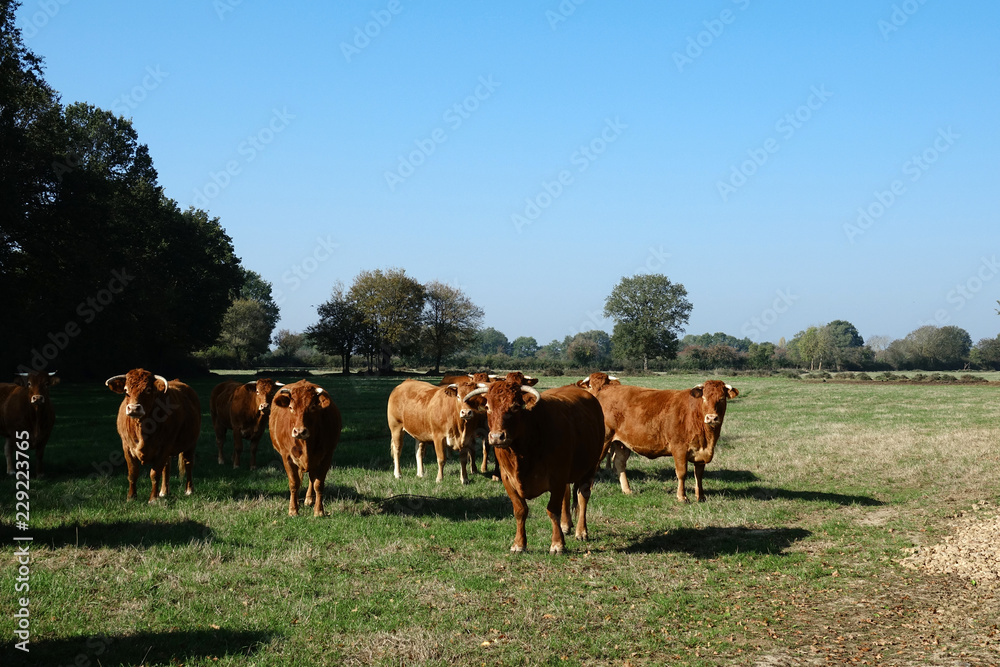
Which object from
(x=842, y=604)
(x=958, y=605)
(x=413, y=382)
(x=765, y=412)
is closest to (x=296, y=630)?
(x=842, y=604)

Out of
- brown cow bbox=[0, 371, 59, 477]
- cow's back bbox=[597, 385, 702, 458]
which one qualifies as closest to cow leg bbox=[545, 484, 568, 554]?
cow's back bbox=[597, 385, 702, 458]

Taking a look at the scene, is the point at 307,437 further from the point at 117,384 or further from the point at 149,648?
the point at 149,648

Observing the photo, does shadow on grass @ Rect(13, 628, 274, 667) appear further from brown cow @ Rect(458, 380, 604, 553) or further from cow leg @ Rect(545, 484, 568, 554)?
cow leg @ Rect(545, 484, 568, 554)

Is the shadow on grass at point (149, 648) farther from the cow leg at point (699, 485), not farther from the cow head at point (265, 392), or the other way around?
the cow head at point (265, 392)

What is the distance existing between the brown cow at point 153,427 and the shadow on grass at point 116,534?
144 centimetres

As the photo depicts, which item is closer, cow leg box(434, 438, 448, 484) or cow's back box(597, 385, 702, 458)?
cow's back box(597, 385, 702, 458)

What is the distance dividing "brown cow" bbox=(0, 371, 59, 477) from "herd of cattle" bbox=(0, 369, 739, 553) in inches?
0.8

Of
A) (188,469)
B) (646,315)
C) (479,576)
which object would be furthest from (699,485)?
(646,315)

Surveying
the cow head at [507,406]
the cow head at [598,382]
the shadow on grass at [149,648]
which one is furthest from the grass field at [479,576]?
the cow head at [598,382]

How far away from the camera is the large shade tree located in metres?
103

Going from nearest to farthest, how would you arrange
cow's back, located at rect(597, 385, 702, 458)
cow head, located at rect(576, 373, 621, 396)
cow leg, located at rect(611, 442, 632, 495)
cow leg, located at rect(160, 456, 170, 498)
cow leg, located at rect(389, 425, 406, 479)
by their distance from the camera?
cow leg, located at rect(160, 456, 170, 498), cow's back, located at rect(597, 385, 702, 458), cow leg, located at rect(611, 442, 632, 495), cow leg, located at rect(389, 425, 406, 479), cow head, located at rect(576, 373, 621, 396)

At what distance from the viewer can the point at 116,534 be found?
9258 millimetres

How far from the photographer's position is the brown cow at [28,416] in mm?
13789

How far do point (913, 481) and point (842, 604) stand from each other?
8599 millimetres
